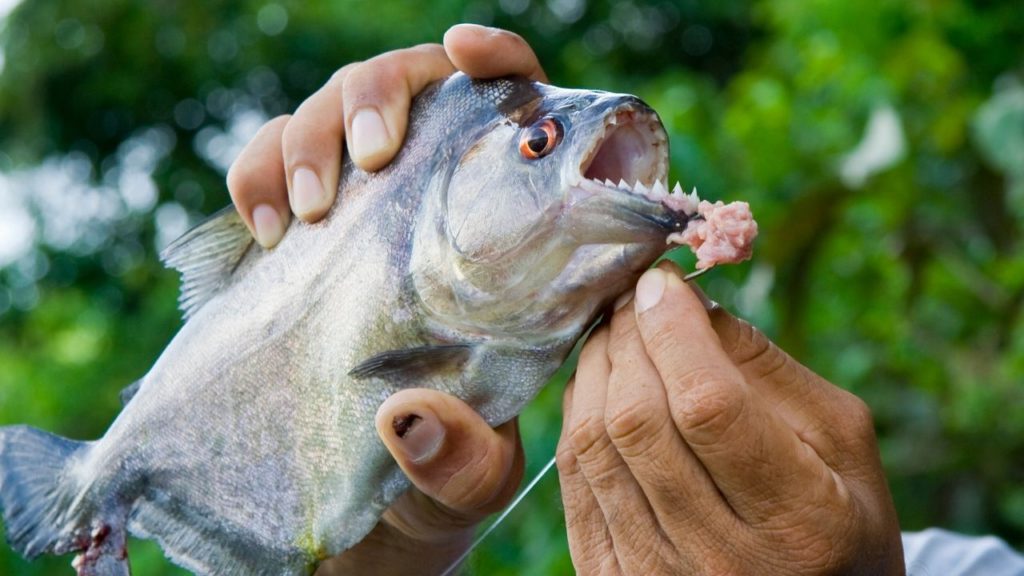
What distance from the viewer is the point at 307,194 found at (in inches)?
66.1

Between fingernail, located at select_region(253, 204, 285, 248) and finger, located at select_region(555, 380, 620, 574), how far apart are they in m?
0.51

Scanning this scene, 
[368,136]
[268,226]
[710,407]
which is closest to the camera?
[710,407]

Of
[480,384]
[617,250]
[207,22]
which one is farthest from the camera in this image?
[207,22]

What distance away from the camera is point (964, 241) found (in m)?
4.78

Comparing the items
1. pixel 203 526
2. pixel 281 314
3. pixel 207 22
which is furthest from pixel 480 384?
pixel 207 22

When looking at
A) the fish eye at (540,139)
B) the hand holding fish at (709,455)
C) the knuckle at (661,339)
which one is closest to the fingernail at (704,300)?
the hand holding fish at (709,455)

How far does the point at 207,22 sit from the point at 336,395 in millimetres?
7659

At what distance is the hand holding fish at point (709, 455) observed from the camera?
133 centimetres

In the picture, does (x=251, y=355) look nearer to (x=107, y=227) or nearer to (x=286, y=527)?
(x=286, y=527)

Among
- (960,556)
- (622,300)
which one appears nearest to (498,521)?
(622,300)

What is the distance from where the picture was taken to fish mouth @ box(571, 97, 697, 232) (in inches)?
54.7

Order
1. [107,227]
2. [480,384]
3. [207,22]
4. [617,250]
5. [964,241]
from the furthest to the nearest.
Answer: [107,227]
[207,22]
[964,241]
[480,384]
[617,250]

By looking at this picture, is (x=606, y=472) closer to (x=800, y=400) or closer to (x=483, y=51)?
(x=800, y=400)

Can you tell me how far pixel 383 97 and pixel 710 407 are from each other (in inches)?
27.1
